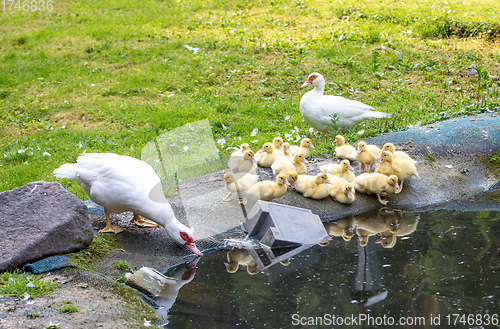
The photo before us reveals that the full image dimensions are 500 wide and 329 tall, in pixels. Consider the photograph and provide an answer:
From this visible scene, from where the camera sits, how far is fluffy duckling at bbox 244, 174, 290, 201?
5.89 m

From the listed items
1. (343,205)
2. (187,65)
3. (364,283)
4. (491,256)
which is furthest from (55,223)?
(187,65)

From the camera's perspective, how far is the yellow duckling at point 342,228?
5457 millimetres

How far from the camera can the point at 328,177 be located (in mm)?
6125

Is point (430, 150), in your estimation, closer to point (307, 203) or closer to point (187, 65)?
point (307, 203)

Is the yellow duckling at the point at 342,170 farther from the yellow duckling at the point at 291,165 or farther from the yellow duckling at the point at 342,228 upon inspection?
the yellow duckling at the point at 342,228

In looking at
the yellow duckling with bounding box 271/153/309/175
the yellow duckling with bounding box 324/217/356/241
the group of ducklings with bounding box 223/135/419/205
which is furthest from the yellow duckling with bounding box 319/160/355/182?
the yellow duckling with bounding box 324/217/356/241

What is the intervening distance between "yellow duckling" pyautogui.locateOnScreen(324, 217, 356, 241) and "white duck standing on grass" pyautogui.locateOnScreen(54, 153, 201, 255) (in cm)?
157

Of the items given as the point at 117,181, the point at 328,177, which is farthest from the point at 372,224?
the point at 117,181

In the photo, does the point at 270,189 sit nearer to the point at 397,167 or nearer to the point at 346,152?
the point at 346,152

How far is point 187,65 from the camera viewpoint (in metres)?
12.6

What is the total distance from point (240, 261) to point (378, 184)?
208 centimetres

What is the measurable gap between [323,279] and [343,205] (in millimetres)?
1766

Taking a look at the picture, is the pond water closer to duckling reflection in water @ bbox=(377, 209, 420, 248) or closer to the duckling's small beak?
duckling reflection in water @ bbox=(377, 209, 420, 248)

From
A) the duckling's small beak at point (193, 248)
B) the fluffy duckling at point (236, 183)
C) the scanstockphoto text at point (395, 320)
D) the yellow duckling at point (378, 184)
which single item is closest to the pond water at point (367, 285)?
the scanstockphoto text at point (395, 320)
